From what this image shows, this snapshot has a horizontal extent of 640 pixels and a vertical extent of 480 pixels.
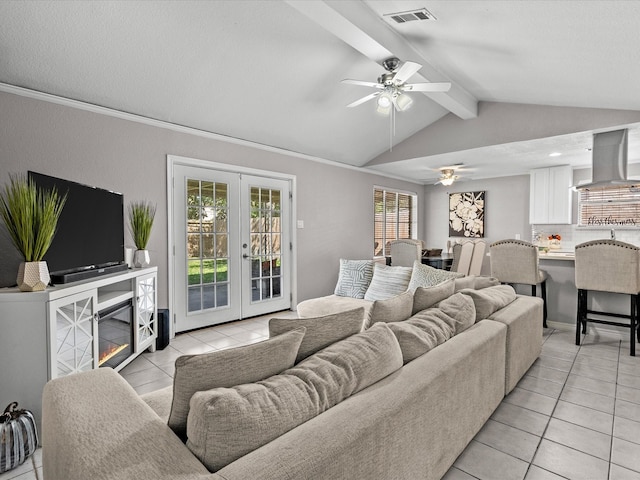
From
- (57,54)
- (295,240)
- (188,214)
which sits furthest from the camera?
(295,240)

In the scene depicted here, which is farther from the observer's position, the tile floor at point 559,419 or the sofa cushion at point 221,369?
the tile floor at point 559,419

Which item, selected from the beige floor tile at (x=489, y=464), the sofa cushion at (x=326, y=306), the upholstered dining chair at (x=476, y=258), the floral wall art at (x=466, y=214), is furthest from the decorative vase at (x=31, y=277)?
the floral wall art at (x=466, y=214)

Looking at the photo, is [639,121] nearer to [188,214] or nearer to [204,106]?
[204,106]

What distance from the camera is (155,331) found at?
11.2 feet

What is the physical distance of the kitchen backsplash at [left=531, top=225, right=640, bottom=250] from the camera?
5488 millimetres

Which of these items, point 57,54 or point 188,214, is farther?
point 188,214

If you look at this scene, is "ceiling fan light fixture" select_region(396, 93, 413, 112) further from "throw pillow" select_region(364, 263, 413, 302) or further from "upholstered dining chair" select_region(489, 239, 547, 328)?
"upholstered dining chair" select_region(489, 239, 547, 328)

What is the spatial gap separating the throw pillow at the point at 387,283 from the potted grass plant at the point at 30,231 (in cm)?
274

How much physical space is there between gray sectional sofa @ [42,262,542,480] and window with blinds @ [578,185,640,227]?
5369 mm

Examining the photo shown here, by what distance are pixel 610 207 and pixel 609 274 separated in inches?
120

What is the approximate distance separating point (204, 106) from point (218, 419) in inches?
135

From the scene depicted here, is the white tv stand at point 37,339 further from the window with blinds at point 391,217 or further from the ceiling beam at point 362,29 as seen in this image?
the window with blinds at point 391,217

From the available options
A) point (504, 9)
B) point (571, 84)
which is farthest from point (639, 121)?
point (504, 9)

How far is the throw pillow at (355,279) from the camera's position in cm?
385
